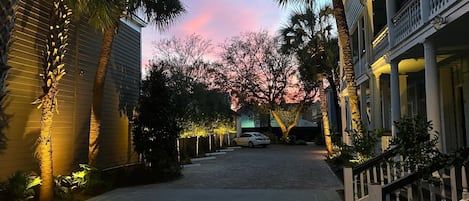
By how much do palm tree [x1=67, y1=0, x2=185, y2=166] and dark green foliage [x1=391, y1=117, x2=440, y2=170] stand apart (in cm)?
739

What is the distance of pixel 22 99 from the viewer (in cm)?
1080

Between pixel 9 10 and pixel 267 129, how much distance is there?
44.3m

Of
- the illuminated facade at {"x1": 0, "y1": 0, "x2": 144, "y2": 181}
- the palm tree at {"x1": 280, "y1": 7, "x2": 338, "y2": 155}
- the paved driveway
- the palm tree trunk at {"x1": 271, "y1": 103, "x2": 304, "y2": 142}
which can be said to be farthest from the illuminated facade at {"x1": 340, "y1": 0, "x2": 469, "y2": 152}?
the palm tree trunk at {"x1": 271, "y1": 103, "x2": 304, "y2": 142}

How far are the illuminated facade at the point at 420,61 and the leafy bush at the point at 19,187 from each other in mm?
8302

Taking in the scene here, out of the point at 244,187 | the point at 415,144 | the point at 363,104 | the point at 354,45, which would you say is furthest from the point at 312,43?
the point at 415,144

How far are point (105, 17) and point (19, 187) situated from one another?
448 cm

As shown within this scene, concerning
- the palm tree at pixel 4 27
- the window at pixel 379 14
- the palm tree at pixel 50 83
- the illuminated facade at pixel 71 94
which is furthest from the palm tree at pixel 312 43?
the palm tree at pixel 4 27

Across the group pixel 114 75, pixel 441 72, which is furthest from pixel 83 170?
pixel 441 72

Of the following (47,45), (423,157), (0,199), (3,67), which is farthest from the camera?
(47,45)

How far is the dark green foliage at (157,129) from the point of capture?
50.4 ft

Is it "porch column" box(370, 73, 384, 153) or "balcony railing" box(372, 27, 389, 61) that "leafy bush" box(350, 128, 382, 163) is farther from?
"porch column" box(370, 73, 384, 153)

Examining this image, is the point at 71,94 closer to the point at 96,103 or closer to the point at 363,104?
the point at 96,103

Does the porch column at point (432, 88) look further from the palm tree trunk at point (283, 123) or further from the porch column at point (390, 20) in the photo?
the palm tree trunk at point (283, 123)

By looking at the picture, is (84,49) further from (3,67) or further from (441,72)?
(441,72)
